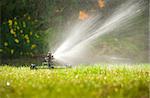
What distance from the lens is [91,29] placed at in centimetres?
2731

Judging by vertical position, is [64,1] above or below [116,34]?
above

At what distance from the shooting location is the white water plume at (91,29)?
81.3 ft

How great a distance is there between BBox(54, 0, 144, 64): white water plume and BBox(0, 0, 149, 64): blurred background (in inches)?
27.2

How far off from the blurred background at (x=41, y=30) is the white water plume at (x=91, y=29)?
690 millimetres

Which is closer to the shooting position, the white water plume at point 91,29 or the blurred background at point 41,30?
A: the blurred background at point 41,30

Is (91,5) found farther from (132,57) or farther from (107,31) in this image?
(132,57)

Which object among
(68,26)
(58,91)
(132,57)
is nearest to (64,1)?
(68,26)

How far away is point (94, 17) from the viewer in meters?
26.4

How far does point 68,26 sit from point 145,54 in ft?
17.1

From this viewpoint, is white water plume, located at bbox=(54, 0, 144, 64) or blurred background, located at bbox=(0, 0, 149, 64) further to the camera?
white water plume, located at bbox=(54, 0, 144, 64)

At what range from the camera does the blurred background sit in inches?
830

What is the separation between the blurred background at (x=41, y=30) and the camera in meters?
21.1

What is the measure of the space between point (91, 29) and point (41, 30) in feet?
19.4

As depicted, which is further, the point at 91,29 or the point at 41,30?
the point at 91,29
